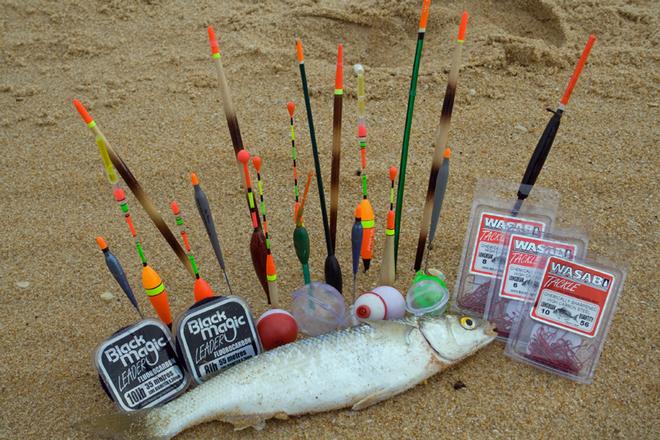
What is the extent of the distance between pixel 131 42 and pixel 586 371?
258 centimetres

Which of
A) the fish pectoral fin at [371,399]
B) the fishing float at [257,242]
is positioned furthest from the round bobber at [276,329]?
the fish pectoral fin at [371,399]

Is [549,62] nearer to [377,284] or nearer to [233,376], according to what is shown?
[377,284]

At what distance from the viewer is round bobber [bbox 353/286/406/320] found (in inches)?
59.6

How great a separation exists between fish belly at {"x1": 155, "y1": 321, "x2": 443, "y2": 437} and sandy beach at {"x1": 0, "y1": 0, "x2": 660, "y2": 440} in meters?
0.07

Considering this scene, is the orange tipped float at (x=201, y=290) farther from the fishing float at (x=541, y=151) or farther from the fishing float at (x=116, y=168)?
the fishing float at (x=541, y=151)

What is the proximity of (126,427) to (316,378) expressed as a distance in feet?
1.47

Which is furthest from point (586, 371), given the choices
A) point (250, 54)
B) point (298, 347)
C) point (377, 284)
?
point (250, 54)

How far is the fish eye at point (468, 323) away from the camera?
1.46 m

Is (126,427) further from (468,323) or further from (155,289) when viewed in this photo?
(468,323)

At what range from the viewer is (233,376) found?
1393 millimetres

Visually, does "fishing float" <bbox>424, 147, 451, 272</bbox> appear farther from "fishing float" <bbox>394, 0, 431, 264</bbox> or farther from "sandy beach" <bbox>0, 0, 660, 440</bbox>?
"sandy beach" <bbox>0, 0, 660, 440</bbox>

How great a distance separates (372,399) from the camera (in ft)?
4.62

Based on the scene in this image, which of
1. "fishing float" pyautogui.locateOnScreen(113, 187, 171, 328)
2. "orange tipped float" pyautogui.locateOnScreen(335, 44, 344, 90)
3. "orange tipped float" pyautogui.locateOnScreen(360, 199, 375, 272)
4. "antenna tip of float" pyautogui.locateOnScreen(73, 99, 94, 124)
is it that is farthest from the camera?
"orange tipped float" pyautogui.locateOnScreen(360, 199, 375, 272)

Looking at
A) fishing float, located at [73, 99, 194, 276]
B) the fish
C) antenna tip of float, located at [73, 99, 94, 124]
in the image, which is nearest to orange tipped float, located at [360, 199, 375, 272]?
the fish
